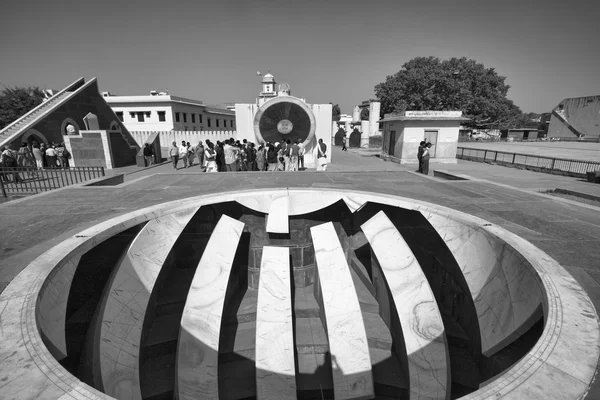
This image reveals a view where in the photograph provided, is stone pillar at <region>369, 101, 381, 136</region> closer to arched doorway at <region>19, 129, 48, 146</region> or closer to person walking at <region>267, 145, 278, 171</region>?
person walking at <region>267, 145, 278, 171</region>

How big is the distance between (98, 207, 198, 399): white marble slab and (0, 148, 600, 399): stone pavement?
1057 millimetres

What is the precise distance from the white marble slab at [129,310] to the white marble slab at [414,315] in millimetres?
5169

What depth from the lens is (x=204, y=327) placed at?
6277 millimetres

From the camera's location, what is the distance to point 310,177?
10.8 meters

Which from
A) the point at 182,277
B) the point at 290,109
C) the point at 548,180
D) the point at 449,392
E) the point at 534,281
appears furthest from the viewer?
the point at 290,109

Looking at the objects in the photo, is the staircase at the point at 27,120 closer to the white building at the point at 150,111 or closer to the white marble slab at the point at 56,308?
the white marble slab at the point at 56,308

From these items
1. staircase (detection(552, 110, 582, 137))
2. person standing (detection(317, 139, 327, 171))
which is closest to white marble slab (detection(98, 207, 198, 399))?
person standing (detection(317, 139, 327, 171))

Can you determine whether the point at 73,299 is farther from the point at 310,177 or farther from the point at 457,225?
the point at 457,225

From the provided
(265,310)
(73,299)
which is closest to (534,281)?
(265,310)

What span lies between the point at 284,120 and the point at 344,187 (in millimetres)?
10594

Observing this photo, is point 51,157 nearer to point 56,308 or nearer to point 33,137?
point 33,137

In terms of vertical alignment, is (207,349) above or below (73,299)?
below

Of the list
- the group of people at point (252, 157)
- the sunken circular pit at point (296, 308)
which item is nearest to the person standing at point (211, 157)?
the group of people at point (252, 157)

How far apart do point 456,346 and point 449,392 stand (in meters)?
1.30
